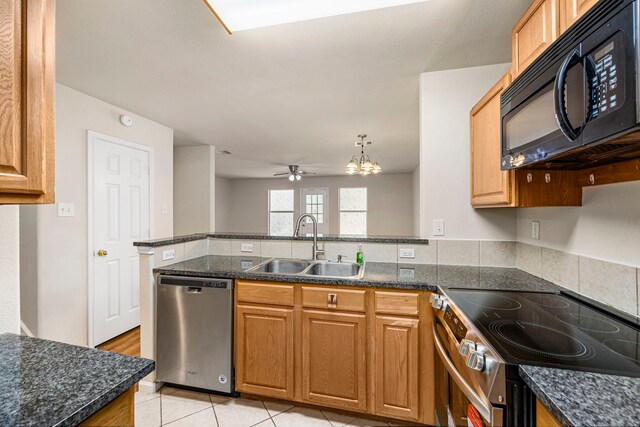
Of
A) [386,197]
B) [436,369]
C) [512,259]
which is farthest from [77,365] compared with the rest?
[386,197]

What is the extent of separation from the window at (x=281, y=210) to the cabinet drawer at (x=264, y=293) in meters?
6.39

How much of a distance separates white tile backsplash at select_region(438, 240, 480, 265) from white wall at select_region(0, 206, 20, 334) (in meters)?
2.27

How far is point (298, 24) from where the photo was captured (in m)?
1.63

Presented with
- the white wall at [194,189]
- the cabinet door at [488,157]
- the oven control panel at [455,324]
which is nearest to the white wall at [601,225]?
the cabinet door at [488,157]

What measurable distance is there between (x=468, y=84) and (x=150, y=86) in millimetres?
2603

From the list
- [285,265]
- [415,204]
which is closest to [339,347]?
[285,265]

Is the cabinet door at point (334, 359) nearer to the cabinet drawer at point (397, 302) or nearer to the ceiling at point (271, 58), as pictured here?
the cabinet drawer at point (397, 302)

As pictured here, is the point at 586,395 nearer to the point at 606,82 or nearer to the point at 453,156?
the point at 606,82

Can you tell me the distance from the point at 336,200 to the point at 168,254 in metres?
5.90

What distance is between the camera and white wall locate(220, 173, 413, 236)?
292 inches

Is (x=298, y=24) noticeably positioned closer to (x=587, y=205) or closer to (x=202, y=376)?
(x=587, y=205)

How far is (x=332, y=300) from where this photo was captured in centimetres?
173

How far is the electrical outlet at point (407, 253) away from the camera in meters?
2.15

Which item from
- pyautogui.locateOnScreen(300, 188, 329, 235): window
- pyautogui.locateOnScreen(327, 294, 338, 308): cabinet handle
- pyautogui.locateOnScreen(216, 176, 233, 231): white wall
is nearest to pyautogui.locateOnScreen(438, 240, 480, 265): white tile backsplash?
pyautogui.locateOnScreen(327, 294, 338, 308): cabinet handle
